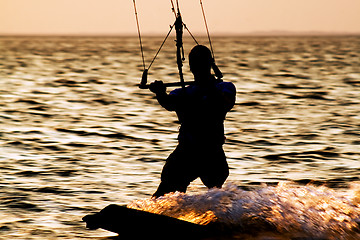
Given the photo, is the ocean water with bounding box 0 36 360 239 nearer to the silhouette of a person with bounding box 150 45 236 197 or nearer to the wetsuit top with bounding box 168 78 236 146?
the silhouette of a person with bounding box 150 45 236 197

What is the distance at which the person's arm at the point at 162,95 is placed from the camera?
22.9ft

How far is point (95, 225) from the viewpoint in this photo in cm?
727

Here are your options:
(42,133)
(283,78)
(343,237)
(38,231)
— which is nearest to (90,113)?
(42,133)

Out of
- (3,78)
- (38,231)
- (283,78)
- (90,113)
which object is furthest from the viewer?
(283,78)

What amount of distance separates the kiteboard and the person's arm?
104cm

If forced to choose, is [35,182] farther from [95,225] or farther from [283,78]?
[283,78]

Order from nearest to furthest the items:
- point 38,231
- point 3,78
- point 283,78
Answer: point 38,231
point 3,78
point 283,78

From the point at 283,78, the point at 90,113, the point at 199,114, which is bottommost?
the point at 283,78

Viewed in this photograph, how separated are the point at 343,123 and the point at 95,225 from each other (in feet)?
40.6

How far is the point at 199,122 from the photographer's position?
7156 millimetres

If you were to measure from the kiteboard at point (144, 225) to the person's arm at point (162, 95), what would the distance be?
104 centimetres

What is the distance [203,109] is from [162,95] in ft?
1.34

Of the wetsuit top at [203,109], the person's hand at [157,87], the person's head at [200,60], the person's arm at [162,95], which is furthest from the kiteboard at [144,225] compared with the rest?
the person's head at [200,60]

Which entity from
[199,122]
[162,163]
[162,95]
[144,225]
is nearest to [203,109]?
[199,122]
